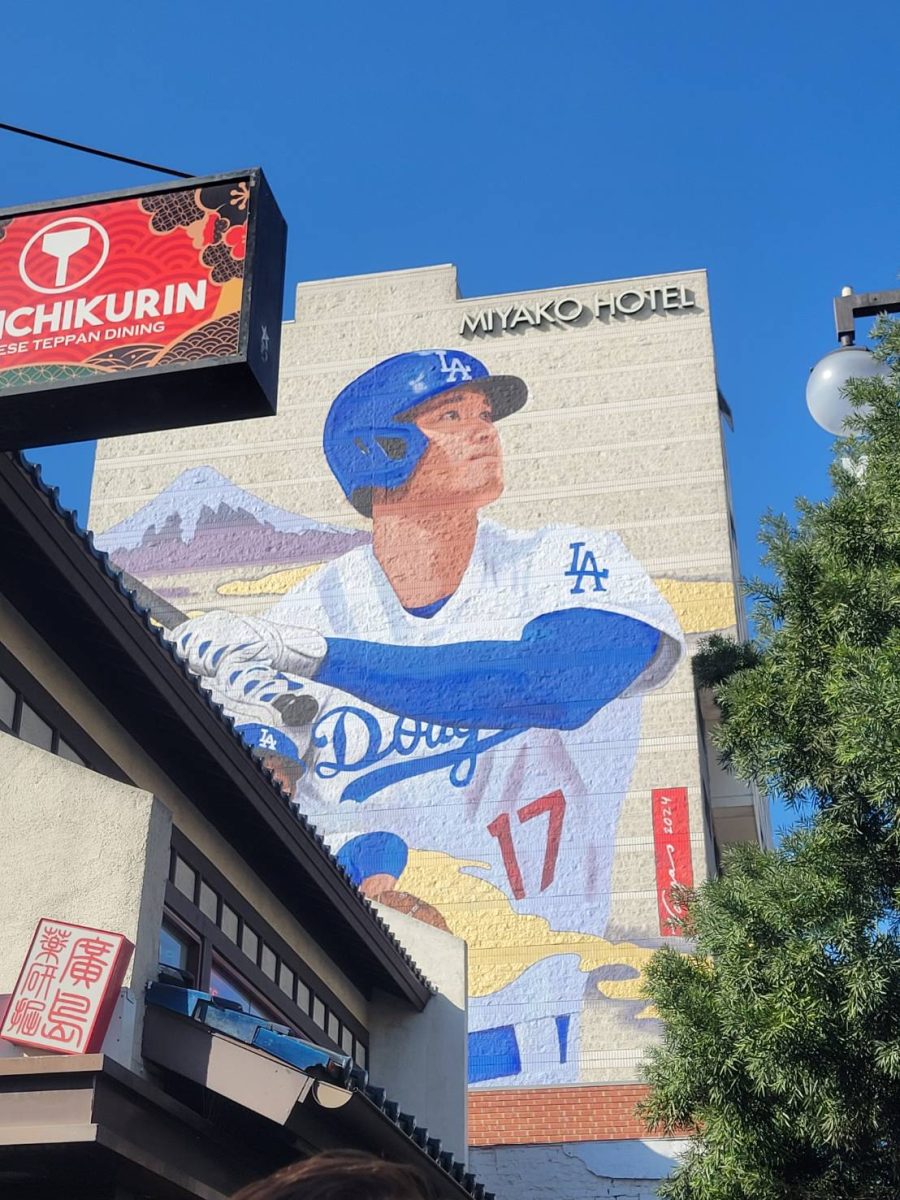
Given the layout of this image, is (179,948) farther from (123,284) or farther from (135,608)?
(123,284)

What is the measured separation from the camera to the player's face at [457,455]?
33938 millimetres

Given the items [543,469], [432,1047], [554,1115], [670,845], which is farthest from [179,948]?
[543,469]

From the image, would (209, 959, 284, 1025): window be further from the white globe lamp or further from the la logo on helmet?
the la logo on helmet

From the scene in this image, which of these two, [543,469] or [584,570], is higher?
[543,469]

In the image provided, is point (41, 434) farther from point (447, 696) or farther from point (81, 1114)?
point (447, 696)

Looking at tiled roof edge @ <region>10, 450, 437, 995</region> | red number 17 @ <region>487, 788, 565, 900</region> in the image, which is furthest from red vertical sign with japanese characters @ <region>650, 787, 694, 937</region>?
tiled roof edge @ <region>10, 450, 437, 995</region>

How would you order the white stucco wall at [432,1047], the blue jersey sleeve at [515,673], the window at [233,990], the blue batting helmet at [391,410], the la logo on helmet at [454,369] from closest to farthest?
the window at [233,990], the white stucco wall at [432,1047], the blue jersey sleeve at [515,673], the blue batting helmet at [391,410], the la logo on helmet at [454,369]

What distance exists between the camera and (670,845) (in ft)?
96.6

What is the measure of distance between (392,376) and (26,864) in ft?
85.0

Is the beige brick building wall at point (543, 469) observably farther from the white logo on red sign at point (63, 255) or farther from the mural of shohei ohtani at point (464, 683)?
the white logo on red sign at point (63, 255)

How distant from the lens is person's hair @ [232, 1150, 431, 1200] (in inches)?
102

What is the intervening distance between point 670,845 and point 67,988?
20900 millimetres

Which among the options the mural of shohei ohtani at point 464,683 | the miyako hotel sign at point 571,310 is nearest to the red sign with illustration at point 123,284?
the mural of shohei ohtani at point 464,683

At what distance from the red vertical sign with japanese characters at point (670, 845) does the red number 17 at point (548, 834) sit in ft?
5.93
